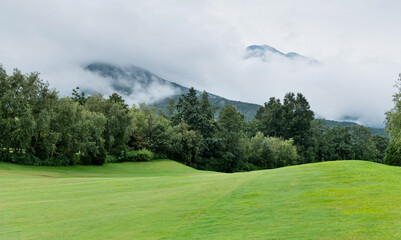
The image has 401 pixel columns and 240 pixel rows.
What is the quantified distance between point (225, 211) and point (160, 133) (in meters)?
60.8

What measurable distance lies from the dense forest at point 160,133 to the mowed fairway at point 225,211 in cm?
2854

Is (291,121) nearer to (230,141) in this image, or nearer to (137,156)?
(230,141)

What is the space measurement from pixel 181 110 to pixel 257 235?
248 feet

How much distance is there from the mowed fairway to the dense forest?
93.6 feet

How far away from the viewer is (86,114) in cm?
5138

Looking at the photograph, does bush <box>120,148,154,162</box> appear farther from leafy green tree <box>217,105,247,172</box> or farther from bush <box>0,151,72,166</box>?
leafy green tree <box>217,105,247,172</box>

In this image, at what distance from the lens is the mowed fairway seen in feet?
26.2

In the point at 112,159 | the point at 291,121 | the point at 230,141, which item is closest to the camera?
the point at 112,159

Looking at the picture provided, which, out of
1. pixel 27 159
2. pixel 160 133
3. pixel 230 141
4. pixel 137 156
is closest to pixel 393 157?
pixel 230 141

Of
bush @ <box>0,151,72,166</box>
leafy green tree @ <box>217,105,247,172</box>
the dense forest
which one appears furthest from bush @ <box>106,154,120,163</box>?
leafy green tree @ <box>217,105,247,172</box>

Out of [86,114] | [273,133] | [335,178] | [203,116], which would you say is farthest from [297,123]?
[335,178]

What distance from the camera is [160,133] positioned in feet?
231

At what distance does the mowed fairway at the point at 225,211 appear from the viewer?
8000 millimetres

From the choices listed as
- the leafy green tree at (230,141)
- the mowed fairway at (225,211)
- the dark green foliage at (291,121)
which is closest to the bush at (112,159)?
Answer: the leafy green tree at (230,141)
